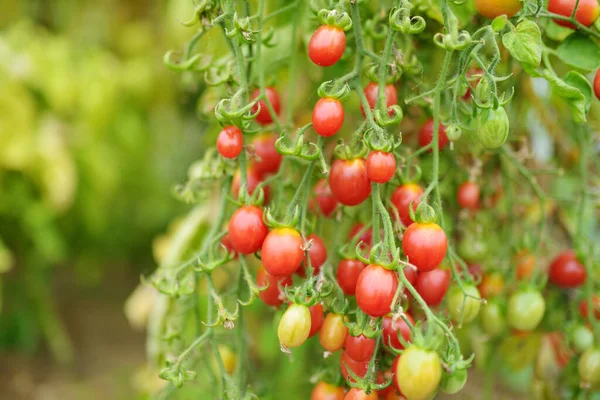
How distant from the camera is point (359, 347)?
43 centimetres

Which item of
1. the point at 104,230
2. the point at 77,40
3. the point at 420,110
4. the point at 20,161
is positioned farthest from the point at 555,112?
the point at 77,40

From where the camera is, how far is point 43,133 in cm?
143

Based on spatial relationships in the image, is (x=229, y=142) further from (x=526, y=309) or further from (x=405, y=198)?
(x=526, y=309)

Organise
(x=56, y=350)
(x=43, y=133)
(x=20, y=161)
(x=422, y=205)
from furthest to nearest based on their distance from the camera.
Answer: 1. (x=56, y=350)
2. (x=43, y=133)
3. (x=20, y=161)
4. (x=422, y=205)

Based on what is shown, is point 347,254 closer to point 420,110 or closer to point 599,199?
point 420,110

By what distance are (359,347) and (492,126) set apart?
0.63 feet

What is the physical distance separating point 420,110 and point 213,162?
8.6 inches

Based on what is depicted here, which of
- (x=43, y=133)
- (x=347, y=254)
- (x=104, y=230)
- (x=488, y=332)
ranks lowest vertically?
(x=104, y=230)

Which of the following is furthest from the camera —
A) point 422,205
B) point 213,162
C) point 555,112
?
point 555,112

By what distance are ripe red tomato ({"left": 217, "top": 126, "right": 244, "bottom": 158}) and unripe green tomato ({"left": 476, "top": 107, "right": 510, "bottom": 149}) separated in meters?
0.19

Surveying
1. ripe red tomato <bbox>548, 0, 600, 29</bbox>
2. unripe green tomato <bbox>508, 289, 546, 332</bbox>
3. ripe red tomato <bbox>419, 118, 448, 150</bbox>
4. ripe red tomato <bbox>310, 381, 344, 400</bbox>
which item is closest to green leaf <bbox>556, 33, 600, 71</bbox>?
ripe red tomato <bbox>548, 0, 600, 29</bbox>

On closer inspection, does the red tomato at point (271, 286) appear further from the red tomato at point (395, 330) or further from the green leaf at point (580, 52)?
the green leaf at point (580, 52)

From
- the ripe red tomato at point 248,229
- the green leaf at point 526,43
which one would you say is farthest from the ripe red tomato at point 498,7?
the ripe red tomato at point 248,229

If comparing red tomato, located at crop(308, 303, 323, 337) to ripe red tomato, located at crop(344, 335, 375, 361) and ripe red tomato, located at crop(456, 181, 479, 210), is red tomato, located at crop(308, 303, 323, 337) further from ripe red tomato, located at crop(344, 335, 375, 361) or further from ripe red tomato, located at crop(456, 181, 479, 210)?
ripe red tomato, located at crop(456, 181, 479, 210)
